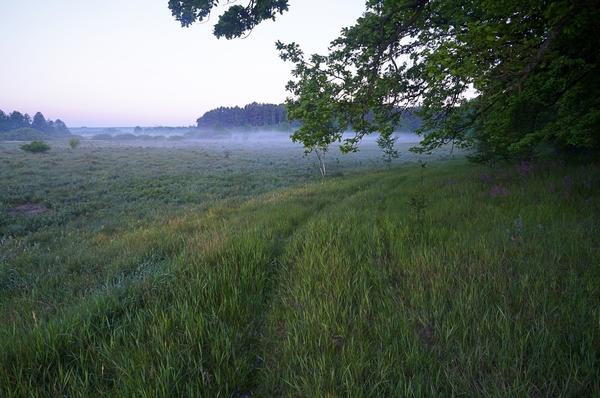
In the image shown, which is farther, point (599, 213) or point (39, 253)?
point (39, 253)

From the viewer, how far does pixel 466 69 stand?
14.6 feet

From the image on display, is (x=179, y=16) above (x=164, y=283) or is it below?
above

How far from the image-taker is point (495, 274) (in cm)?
333

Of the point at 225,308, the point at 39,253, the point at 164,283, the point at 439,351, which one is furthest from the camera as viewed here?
the point at 39,253

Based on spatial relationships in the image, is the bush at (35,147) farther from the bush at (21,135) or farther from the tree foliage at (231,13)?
the bush at (21,135)

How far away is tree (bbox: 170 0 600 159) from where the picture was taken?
4.54 m

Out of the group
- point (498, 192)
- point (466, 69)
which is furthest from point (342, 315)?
point (498, 192)

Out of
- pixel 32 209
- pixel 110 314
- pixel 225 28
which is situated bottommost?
pixel 32 209

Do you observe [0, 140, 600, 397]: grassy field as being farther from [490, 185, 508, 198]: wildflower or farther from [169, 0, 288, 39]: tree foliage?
[169, 0, 288, 39]: tree foliage

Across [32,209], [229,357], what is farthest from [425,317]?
[32,209]

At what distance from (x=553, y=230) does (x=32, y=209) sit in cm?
2069

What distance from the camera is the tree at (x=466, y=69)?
4535mm

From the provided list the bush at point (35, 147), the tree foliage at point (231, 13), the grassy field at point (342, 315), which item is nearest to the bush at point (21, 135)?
the bush at point (35, 147)

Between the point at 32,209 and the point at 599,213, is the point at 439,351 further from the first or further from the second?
the point at 32,209
